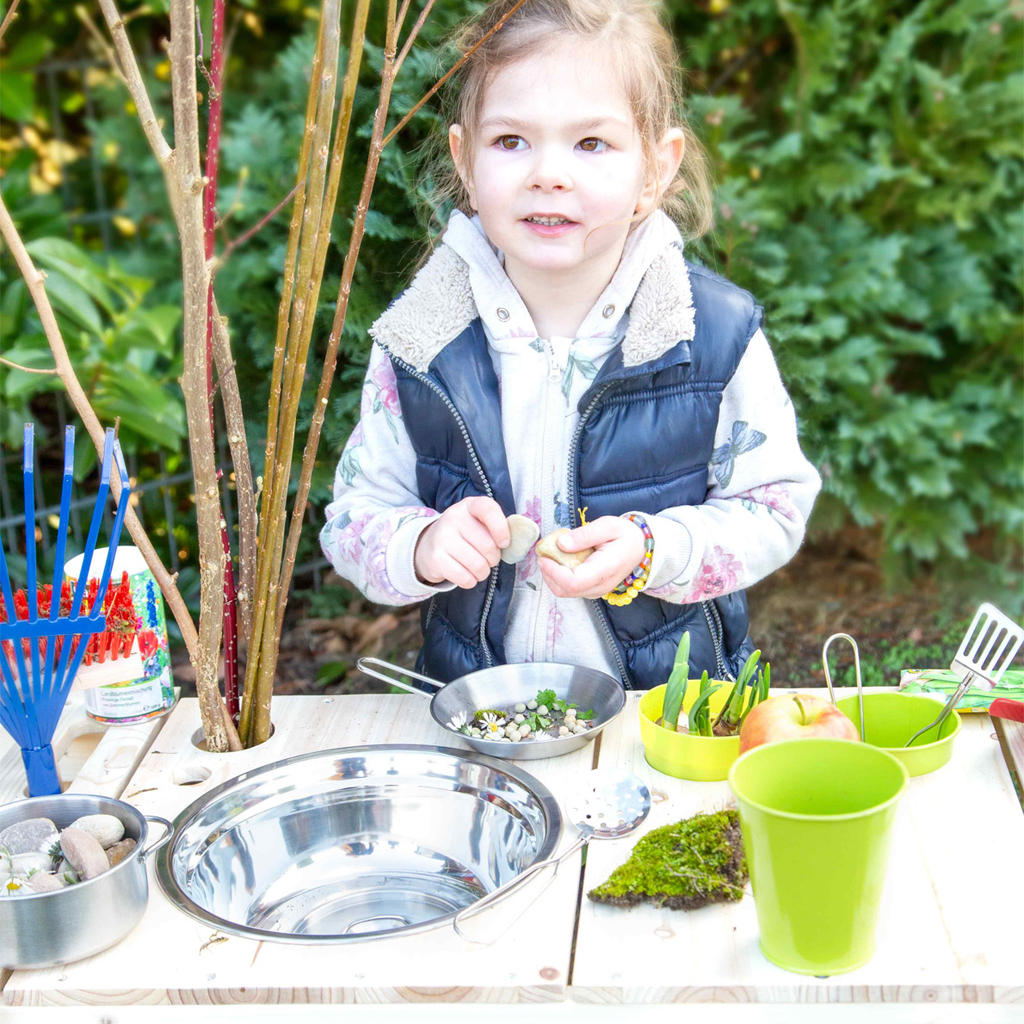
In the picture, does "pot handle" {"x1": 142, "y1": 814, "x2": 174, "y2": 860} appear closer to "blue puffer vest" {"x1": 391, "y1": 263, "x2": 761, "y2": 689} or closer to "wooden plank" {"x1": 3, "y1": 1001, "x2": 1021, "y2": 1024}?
"wooden plank" {"x1": 3, "y1": 1001, "x2": 1021, "y2": 1024}

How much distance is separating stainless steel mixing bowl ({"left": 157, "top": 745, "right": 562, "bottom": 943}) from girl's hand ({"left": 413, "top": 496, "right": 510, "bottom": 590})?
9.1 inches

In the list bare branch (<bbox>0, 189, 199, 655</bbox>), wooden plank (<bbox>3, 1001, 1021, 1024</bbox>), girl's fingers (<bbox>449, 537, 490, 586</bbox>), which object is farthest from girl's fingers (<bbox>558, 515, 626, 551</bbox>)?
wooden plank (<bbox>3, 1001, 1021, 1024</bbox>)

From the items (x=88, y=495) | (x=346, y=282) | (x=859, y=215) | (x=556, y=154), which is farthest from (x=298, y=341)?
(x=859, y=215)

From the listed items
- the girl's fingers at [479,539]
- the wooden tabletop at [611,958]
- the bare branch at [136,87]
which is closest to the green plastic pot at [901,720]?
the wooden tabletop at [611,958]

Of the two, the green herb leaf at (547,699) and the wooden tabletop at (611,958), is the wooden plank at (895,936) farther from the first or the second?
the green herb leaf at (547,699)

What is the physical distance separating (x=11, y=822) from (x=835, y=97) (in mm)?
2737

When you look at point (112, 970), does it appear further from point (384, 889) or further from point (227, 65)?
point (227, 65)

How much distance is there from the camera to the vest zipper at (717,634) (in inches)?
72.6

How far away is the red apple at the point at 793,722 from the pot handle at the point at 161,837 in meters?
0.59

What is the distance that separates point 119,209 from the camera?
348cm

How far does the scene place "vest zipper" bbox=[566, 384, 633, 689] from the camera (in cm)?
168

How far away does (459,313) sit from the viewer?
5.72 feet

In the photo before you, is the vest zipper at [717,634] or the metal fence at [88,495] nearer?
the vest zipper at [717,634]

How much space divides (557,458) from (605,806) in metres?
0.65
